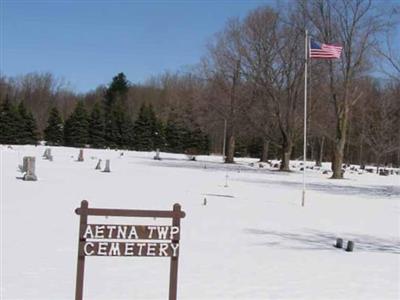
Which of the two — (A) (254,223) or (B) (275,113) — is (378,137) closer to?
(B) (275,113)

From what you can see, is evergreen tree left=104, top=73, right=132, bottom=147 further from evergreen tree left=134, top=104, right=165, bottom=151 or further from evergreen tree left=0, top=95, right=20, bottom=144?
evergreen tree left=0, top=95, right=20, bottom=144

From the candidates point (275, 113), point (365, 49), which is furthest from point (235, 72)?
point (365, 49)

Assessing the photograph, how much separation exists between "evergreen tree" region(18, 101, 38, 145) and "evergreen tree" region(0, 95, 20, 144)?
0.55 m

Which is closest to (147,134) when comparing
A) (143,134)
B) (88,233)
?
(143,134)

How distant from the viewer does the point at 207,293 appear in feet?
24.0

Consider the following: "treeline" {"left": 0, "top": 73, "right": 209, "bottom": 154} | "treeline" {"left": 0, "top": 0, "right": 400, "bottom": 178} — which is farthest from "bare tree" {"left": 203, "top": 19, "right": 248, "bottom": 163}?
"treeline" {"left": 0, "top": 73, "right": 209, "bottom": 154}

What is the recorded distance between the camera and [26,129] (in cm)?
7619

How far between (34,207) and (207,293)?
359 inches

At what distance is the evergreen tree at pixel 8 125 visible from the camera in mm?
74062

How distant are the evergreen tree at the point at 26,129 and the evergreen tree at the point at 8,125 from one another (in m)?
0.55

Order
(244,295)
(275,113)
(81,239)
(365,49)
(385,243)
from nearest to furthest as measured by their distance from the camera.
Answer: (81,239) < (244,295) < (385,243) < (365,49) < (275,113)

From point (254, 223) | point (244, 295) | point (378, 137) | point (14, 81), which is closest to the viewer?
point (244, 295)

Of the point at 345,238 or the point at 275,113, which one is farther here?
the point at 275,113

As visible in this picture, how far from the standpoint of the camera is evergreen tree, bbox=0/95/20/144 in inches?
2916
